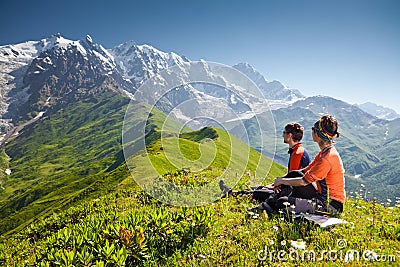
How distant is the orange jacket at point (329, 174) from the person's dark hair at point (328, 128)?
0.35 m

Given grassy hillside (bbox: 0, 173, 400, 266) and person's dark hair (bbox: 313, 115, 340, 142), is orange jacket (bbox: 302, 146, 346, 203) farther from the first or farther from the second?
grassy hillside (bbox: 0, 173, 400, 266)

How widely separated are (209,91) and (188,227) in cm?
466

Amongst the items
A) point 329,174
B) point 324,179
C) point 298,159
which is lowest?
point 324,179

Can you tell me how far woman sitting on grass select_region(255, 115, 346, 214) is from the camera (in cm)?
852

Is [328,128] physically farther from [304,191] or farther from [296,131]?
[296,131]

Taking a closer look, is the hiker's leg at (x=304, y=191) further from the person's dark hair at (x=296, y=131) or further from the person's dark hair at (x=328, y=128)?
the person's dark hair at (x=296, y=131)

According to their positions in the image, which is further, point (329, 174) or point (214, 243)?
point (329, 174)

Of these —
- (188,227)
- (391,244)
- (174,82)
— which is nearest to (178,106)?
(174,82)

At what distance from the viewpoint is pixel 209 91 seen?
10117mm

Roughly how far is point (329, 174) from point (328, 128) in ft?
4.49

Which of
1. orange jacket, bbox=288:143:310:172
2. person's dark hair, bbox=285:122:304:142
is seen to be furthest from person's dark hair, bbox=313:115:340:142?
person's dark hair, bbox=285:122:304:142

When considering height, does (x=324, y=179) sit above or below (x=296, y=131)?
below

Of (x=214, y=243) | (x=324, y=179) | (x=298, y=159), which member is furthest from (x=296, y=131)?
(x=214, y=243)

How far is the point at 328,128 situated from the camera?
29.0 feet
